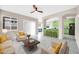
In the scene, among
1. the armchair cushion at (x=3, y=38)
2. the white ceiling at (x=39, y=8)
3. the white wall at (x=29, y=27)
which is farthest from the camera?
the white wall at (x=29, y=27)

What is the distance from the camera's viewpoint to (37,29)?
A: 3.73m

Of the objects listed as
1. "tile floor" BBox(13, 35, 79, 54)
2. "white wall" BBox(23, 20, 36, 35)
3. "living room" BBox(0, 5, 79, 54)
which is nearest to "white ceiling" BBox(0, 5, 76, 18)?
"living room" BBox(0, 5, 79, 54)

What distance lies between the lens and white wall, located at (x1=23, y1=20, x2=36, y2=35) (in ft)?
11.8

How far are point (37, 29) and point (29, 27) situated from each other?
0.93 ft

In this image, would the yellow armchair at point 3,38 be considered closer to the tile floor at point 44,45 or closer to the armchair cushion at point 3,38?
the armchair cushion at point 3,38

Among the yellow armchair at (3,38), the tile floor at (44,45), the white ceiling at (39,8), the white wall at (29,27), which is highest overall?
the white ceiling at (39,8)

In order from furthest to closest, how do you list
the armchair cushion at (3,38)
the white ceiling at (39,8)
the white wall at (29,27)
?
the white wall at (29,27) → the white ceiling at (39,8) → the armchair cushion at (3,38)

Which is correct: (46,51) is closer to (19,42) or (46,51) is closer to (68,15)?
(19,42)

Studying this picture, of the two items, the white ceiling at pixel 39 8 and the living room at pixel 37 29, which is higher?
the white ceiling at pixel 39 8

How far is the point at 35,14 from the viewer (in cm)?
354

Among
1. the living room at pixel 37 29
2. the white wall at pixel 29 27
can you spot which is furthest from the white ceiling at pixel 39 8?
the white wall at pixel 29 27

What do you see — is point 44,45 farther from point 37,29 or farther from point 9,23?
point 9,23

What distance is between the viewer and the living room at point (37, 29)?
11.1 feet

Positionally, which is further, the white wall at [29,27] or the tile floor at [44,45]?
the white wall at [29,27]
